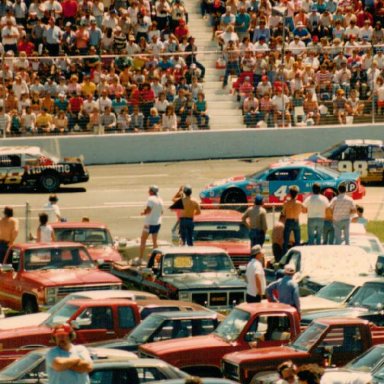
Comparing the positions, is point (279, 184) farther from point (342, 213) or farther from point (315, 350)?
point (315, 350)

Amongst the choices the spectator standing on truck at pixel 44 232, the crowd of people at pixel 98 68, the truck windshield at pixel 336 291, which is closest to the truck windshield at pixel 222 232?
the spectator standing on truck at pixel 44 232

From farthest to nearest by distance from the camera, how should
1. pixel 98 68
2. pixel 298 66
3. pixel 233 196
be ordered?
pixel 298 66 → pixel 98 68 → pixel 233 196

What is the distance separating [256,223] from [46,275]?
4538 millimetres

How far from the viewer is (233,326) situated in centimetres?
1995

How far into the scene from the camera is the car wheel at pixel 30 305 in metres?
24.8

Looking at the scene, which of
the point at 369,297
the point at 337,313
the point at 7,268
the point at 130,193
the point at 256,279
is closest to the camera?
the point at 337,313

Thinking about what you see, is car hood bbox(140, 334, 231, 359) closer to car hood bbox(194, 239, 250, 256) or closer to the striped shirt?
car hood bbox(194, 239, 250, 256)

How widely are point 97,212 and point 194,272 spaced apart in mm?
11416

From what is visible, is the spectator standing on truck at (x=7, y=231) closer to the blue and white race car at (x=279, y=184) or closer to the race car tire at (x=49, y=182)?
the blue and white race car at (x=279, y=184)

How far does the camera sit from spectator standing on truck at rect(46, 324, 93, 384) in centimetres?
1447

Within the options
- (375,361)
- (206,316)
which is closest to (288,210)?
(206,316)

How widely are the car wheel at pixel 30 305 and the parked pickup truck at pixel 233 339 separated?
17.7 ft

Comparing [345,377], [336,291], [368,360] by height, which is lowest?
[336,291]

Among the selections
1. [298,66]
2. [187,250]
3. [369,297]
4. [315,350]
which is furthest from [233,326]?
[298,66]
